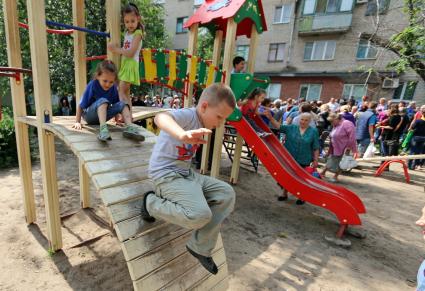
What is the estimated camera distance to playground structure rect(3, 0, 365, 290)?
1.83 metres

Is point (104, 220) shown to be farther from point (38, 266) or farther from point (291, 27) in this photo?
point (291, 27)

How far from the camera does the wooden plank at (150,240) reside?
1.69m

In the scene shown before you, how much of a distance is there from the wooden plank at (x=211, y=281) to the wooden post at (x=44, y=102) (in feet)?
6.12

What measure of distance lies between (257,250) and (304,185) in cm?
129

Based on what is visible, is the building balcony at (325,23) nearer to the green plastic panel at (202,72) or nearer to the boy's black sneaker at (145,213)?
the green plastic panel at (202,72)

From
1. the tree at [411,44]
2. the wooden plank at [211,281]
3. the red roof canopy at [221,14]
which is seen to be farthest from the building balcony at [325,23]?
the wooden plank at [211,281]

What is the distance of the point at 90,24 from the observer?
9.43 m

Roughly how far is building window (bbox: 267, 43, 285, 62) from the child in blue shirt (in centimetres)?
1946

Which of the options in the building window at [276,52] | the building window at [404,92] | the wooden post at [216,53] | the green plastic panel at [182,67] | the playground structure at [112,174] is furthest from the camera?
the building window at [276,52]

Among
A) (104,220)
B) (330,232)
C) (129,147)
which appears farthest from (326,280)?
(104,220)

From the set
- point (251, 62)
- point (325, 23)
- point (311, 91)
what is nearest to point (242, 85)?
point (251, 62)

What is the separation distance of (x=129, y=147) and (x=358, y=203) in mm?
3297

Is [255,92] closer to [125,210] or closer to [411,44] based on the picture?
[125,210]

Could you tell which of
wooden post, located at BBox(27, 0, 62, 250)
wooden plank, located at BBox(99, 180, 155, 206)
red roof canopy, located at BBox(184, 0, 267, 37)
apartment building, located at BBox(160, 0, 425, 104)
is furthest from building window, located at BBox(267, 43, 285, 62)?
wooden plank, located at BBox(99, 180, 155, 206)
